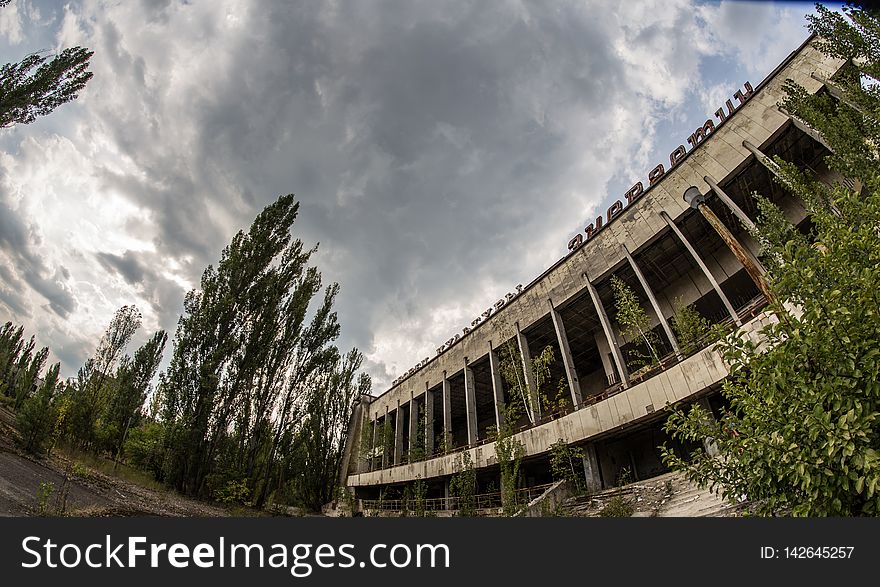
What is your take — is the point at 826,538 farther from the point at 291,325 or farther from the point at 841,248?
the point at 291,325

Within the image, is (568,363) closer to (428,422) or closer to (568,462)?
(568,462)

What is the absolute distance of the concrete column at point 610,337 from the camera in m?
16.5

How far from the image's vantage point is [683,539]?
266 cm

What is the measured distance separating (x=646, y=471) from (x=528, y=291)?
11074mm

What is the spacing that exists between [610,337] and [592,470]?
6182 mm

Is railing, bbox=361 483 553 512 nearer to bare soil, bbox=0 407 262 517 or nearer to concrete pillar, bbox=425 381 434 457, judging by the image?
concrete pillar, bbox=425 381 434 457

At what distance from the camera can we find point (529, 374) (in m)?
19.4

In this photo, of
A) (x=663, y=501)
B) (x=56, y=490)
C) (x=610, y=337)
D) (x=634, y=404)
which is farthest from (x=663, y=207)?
(x=56, y=490)

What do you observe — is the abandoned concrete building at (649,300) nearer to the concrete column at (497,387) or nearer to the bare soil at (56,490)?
the concrete column at (497,387)

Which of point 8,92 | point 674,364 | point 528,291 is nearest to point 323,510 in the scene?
point 528,291

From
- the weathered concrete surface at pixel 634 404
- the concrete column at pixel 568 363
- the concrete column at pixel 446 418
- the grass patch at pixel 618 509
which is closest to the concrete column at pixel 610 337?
the weathered concrete surface at pixel 634 404

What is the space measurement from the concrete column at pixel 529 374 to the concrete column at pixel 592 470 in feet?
9.07

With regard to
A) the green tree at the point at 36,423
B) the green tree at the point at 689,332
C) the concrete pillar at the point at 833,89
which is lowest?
the green tree at the point at 36,423

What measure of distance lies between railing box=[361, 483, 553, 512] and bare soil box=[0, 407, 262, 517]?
36.9 feet
